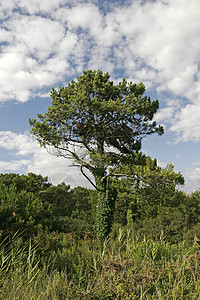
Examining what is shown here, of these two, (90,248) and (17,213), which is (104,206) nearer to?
(90,248)

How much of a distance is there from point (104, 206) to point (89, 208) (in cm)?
966

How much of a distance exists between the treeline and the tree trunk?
96 centimetres

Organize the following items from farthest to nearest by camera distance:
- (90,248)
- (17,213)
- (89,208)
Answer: (89,208)
(90,248)
(17,213)

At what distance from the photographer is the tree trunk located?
500 inches

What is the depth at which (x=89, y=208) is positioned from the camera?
22156 millimetres

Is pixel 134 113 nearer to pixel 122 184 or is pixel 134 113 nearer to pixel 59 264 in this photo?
pixel 122 184

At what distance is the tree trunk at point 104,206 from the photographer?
12.7m

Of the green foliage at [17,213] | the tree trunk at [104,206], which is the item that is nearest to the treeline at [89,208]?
the green foliage at [17,213]

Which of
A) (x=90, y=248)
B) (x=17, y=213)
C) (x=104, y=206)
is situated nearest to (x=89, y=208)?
(x=104, y=206)

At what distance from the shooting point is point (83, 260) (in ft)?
17.9

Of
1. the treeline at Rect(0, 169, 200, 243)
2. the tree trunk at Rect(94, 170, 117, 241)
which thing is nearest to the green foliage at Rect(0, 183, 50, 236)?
the treeline at Rect(0, 169, 200, 243)

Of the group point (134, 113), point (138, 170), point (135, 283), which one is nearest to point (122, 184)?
point (138, 170)

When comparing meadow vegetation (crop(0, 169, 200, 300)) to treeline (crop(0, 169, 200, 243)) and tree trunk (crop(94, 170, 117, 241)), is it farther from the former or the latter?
tree trunk (crop(94, 170, 117, 241))

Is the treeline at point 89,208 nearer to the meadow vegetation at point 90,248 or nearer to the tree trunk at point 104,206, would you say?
the meadow vegetation at point 90,248
